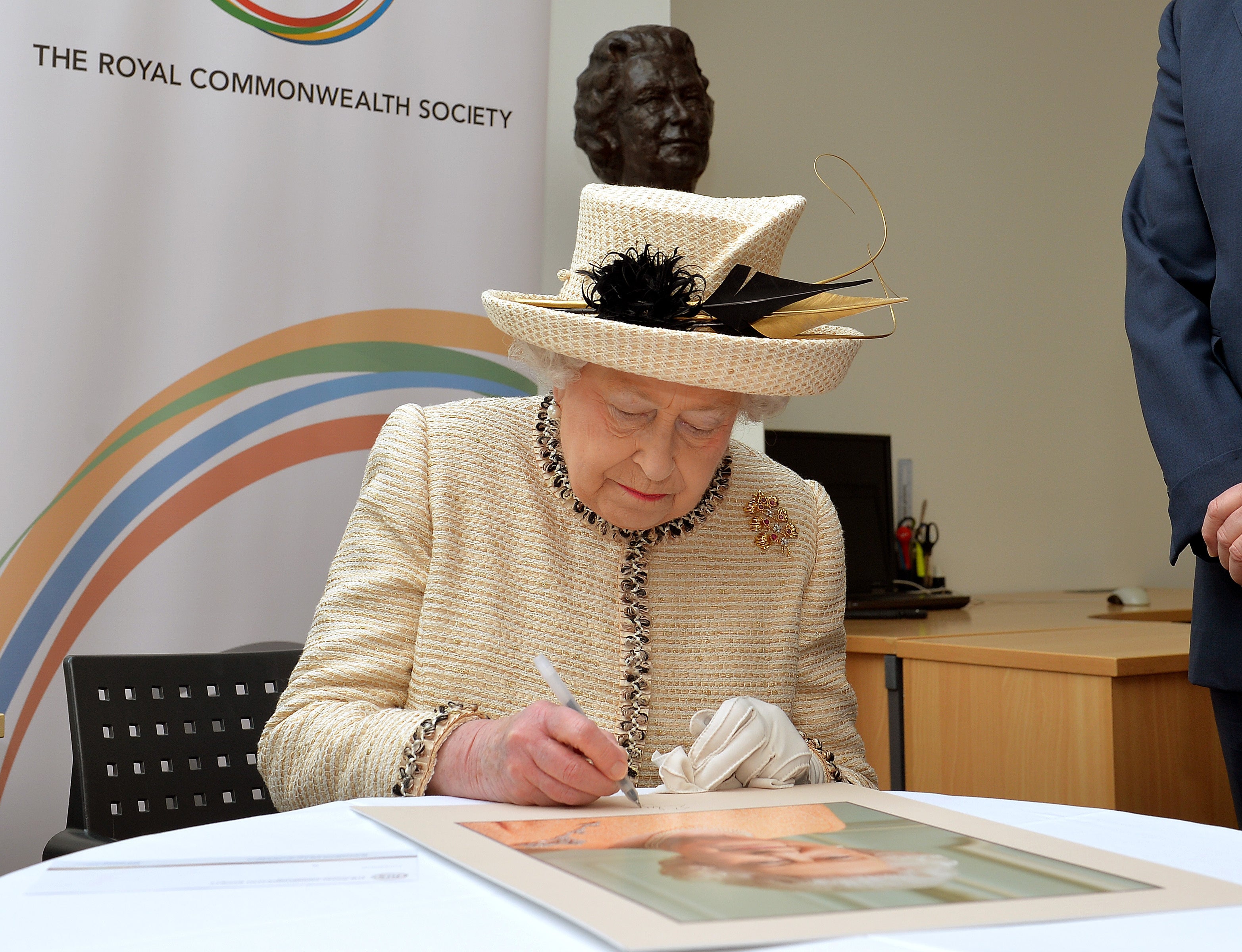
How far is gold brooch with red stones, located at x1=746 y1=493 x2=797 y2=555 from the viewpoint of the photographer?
1.46 metres

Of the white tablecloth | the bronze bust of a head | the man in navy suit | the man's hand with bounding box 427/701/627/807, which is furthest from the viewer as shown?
the bronze bust of a head

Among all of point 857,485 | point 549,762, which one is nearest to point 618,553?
point 549,762

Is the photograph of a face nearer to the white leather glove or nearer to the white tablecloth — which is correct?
the white tablecloth

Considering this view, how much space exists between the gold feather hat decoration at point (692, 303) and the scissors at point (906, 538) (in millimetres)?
2274

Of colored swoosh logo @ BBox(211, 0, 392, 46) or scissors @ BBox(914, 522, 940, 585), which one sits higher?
colored swoosh logo @ BBox(211, 0, 392, 46)

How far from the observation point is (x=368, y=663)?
1.23 m

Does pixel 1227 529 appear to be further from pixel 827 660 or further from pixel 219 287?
pixel 219 287

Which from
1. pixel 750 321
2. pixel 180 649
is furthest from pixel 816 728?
pixel 180 649

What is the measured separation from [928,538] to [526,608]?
8.23 ft

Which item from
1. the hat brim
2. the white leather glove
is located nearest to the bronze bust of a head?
the hat brim

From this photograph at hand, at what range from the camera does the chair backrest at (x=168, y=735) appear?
1.32 m

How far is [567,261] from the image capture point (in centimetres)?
258

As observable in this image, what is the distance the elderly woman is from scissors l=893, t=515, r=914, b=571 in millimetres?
2104

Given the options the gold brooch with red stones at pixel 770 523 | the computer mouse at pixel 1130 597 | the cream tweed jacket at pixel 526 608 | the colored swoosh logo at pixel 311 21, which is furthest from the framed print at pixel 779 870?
the computer mouse at pixel 1130 597
